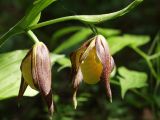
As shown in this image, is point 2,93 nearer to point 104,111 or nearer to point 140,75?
point 140,75

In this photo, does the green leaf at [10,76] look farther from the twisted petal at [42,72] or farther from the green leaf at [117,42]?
the green leaf at [117,42]

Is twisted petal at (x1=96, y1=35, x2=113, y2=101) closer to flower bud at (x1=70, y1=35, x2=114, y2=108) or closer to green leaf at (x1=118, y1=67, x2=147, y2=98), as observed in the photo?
flower bud at (x1=70, y1=35, x2=114, y2=108)

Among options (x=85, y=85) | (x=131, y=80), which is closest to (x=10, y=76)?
(x=131, y=80)

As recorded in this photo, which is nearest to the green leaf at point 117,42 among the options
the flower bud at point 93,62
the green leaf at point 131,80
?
the green leaf at point 131,80

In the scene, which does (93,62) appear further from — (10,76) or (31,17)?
(10,76)

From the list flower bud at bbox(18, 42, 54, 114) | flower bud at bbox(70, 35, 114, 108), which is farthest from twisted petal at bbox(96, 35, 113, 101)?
flower bud at bbox(18, 42, 54, 114)

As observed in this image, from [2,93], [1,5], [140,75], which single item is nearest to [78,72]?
[2,93]
